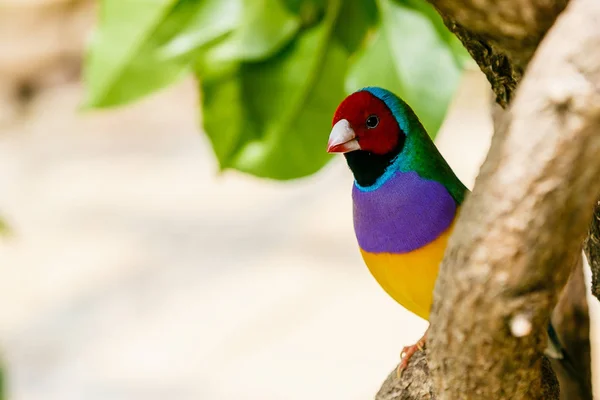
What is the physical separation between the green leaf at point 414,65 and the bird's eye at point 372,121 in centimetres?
25

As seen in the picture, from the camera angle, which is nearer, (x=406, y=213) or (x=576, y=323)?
(x=406, y=213)

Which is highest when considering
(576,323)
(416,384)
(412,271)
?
(412,271)

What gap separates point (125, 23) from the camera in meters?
1.07

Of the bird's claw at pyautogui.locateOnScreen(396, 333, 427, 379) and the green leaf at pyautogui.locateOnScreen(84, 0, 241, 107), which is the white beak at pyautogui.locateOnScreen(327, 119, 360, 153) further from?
the green leaf at pyautogui.locateOnScreen(84, 0, 241, 107)

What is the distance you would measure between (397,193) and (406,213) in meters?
0.02

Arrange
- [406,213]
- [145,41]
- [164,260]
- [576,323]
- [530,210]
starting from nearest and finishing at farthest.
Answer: [530,210], [406,213], [576,323], [145,41], [164,260]

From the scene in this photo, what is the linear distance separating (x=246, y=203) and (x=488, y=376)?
296cm

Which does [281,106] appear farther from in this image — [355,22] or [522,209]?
[522,209]

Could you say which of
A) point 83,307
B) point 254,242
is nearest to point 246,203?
point 254,242

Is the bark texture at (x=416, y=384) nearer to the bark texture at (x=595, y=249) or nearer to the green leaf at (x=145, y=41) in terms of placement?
the bark texture at (x=595, y=249)

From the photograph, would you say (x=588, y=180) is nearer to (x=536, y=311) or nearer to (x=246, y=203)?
(x=536, y=311)

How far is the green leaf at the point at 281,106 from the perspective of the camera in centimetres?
110

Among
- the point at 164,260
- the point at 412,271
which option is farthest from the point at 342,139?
the point at 164,260

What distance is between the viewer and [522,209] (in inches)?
17.8
